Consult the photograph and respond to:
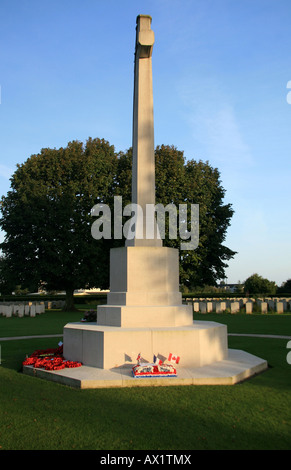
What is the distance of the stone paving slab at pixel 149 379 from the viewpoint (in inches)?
234

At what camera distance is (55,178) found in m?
25.2

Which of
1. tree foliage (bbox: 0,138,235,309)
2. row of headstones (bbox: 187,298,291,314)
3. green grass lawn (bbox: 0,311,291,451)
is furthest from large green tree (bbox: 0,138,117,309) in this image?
green grass lawn (bbox: 0,311,291,451)

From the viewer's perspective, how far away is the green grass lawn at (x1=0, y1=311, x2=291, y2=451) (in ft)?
12.3

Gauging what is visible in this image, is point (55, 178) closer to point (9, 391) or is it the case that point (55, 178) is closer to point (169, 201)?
point (169, 201)

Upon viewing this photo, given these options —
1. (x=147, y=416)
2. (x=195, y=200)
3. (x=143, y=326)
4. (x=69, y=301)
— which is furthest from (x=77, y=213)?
(x=147, y=416)

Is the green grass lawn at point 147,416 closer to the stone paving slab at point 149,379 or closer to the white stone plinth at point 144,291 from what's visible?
the stone paving slab at point 149,379

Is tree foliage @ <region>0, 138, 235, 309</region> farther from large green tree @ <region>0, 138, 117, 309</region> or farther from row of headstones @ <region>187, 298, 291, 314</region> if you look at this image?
row of headstones @ <region>187, 298, 291, 314</region>

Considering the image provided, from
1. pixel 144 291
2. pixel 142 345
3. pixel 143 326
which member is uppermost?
pixel 144 291

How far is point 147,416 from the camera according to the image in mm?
4488

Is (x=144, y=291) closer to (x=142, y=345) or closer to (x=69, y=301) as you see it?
(x=142, y=345)

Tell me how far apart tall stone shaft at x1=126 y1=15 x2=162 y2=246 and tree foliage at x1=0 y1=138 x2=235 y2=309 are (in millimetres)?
14792

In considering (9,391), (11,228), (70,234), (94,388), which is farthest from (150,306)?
(11,228)

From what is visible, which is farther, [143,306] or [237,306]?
[237,306]

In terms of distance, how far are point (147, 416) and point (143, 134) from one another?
653 cm
